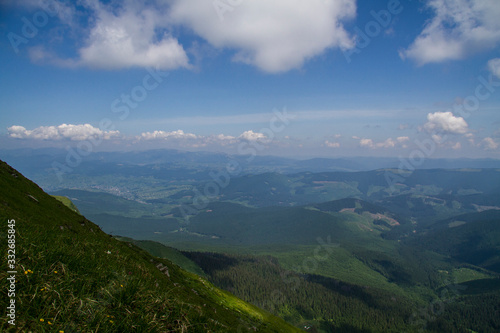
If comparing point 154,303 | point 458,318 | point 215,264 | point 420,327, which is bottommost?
point 458,318

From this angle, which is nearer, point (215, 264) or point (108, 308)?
point (108, 308)

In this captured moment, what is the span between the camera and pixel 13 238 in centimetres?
768

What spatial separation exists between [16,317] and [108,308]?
1.73 m

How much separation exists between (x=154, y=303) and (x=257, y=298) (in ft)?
600

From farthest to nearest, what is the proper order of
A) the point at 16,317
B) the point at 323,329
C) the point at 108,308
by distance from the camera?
the point at 323,329, the point at 108,308, the point at 16,317

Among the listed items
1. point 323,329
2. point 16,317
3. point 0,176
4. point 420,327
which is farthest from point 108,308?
point 420,327

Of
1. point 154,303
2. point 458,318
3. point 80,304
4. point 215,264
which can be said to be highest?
point 80,304

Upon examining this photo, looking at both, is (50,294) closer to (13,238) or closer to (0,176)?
(13,238)

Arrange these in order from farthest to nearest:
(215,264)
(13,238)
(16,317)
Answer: (215,264), (13,238), (16,317)

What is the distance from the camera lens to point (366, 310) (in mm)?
175875

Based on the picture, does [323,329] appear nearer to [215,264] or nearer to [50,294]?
[215,264]

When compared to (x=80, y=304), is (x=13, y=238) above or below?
above

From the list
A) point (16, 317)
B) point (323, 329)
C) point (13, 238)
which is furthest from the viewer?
point (323, 329)

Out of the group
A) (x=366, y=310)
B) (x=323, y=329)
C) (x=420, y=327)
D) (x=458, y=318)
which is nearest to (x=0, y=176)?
(x=323, y=329)
